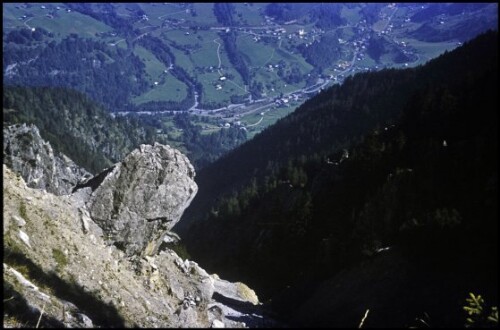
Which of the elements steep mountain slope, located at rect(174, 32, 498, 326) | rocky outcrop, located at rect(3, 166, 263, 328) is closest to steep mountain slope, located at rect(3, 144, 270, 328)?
rocky outcrop, located at rect(3, 166, 263, 328)

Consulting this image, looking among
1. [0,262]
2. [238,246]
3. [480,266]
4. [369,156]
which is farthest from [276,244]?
[0,262]

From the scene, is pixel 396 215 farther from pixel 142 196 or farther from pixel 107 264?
pixel 107 264

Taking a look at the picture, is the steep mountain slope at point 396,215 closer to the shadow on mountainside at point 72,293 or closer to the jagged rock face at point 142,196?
the jagged rock face at point 142,196

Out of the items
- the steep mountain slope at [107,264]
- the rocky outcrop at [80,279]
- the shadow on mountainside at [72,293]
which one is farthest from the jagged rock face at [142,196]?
the shadow on mountainside at [72,293]

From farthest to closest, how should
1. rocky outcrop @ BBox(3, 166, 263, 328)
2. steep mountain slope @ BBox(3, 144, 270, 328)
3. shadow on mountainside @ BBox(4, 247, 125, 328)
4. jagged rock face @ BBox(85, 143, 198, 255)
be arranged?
jagged rock face @ BBox(85, 143, 198, 255)
shadow on mountainside @ BBox(4, 247, 125, 328)
steep mountain slope @ BBox(3, 144, 270, 328)
rocky outcrop @ BBox(3, 166, 263, 328)

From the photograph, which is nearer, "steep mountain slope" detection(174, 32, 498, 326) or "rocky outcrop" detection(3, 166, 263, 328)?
"rocky outcrop" detection(3, 166, 263, 328)

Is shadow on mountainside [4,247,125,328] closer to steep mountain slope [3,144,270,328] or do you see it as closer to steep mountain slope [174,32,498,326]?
steep mountain slope [3,144,270,328]

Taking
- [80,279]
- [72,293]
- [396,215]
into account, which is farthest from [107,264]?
[396,215]
